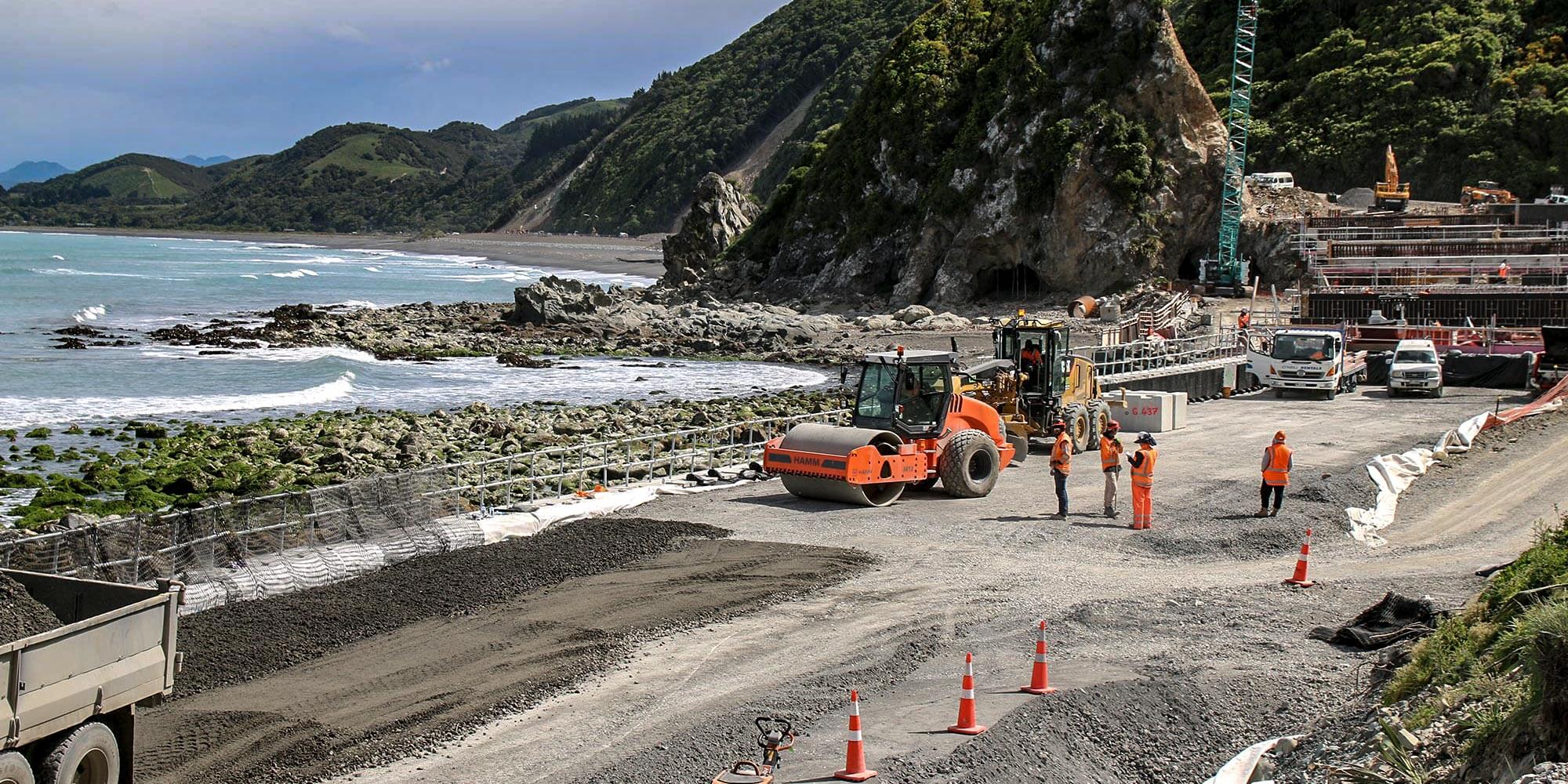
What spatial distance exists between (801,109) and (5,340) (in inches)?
5766

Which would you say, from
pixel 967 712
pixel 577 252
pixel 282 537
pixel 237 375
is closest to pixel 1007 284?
pixel 237 375

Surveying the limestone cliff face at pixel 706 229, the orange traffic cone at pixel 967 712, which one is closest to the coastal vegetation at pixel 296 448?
the orange traffic cone at pixel 967 712

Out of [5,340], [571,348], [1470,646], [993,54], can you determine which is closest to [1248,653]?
[1470,646]

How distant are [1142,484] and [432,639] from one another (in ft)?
33.9

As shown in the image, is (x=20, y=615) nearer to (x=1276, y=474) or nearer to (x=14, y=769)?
(x=14, y=769)

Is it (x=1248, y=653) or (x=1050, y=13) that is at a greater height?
(x=1050, y=13)

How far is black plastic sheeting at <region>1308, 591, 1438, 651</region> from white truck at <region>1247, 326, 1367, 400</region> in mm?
23379

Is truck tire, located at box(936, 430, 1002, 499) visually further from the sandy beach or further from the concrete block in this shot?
the sandy beach

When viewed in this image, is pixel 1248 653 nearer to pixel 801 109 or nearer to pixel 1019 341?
pixel 1019 341

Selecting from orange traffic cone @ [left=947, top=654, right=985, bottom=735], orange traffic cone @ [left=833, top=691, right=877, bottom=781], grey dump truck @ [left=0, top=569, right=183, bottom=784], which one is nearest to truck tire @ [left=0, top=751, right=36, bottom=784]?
grey dump truck @ [left=0, top=569, right=183, bottom=784]

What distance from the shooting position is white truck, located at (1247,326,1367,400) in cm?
3612

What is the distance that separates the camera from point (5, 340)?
61844 mm

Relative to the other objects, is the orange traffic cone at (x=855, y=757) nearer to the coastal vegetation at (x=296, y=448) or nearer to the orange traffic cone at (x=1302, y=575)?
the orange traffic cone at (x=1302, y=575)

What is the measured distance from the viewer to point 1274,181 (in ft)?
241
